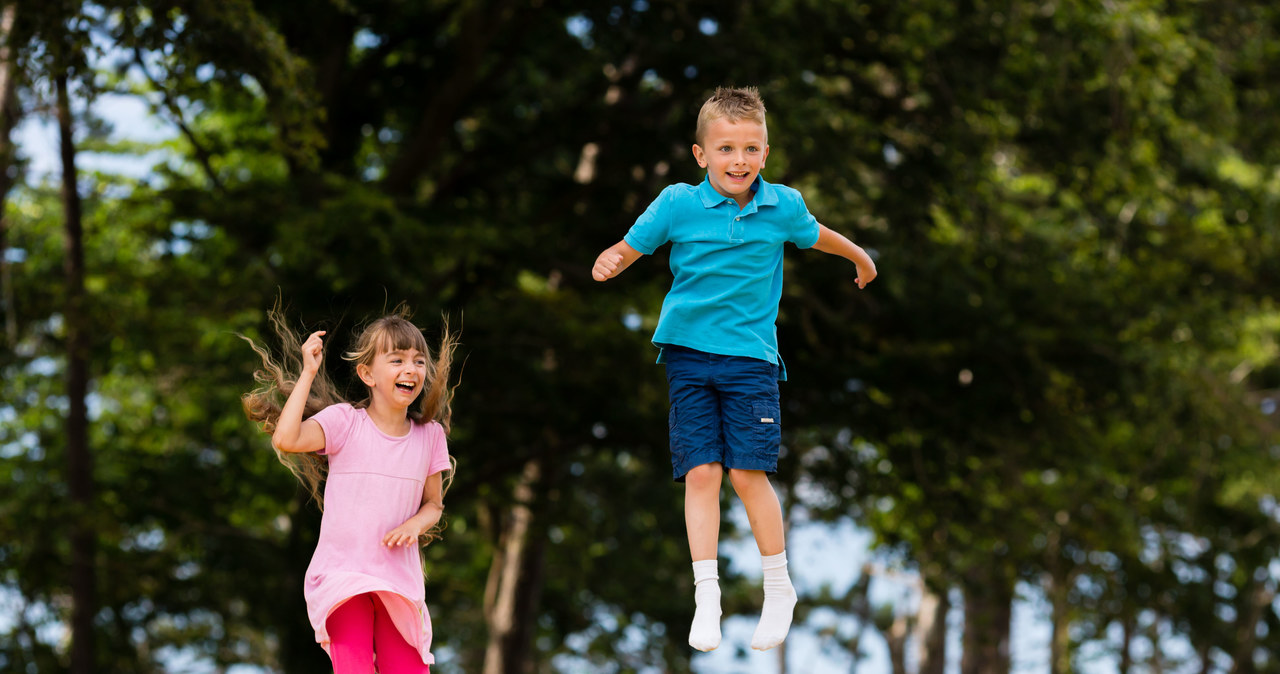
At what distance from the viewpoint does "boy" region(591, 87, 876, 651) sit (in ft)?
13.1

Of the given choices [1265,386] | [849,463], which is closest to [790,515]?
[1265,386]

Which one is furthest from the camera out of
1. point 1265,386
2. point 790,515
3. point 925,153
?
point 790,515

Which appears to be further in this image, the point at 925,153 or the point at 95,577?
the point at 95,577

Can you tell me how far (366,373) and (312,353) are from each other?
35 centimetres

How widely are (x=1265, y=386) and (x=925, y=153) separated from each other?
48.7 feet

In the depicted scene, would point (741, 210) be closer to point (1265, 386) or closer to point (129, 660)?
point (129, 660)

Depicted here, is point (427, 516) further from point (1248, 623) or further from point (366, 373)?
point (1248, 623)

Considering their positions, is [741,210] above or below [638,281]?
above

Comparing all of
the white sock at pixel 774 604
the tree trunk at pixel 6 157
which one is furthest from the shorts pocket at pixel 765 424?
the tree trunk at pixel 6 157

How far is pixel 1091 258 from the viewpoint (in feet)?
48.1

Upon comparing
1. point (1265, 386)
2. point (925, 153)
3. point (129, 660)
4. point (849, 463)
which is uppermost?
point (925, 153)

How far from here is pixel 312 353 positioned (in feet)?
11.8

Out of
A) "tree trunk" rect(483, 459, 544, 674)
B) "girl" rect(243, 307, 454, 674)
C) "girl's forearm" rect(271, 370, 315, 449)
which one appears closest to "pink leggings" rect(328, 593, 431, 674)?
"girl" rect(243, 307, 454, 674)

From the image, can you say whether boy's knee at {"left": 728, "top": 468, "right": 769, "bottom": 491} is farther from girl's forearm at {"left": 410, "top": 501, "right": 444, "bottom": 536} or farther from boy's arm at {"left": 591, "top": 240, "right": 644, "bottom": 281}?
girl's forearm at {"left": 410, "top": 501, "right": 444, "bottom": 536}
